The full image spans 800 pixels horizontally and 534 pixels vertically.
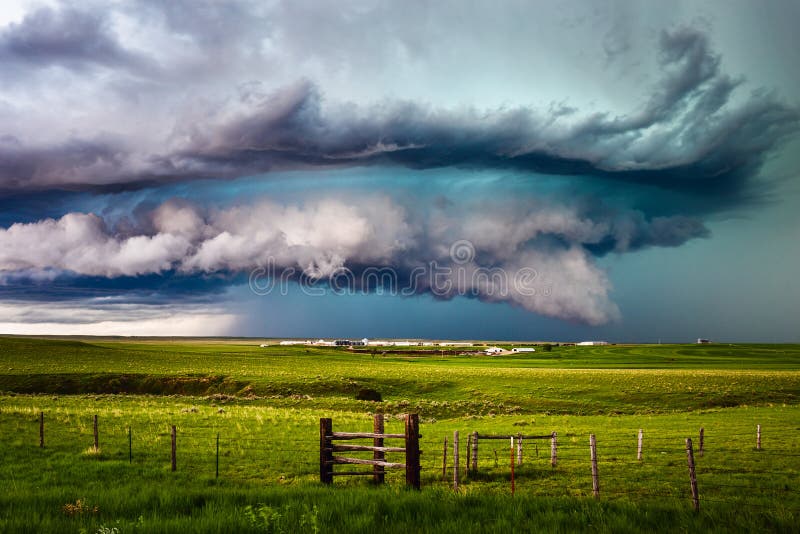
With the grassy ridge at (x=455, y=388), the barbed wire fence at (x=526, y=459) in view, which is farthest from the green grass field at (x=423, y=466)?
the grassy ridge at (x=455, y=388)

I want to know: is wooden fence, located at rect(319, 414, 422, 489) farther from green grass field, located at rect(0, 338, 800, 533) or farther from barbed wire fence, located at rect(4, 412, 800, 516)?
barbed wire fence, located at rect(4, 412, 800, 516)

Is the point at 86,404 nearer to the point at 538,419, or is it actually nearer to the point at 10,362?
the point at 538,419

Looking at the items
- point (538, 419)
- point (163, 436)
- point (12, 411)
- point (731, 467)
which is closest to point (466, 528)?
point (731, 467)

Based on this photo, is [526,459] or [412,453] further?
[526,459]

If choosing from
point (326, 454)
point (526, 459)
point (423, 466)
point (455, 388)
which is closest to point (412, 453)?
point (326, 454)

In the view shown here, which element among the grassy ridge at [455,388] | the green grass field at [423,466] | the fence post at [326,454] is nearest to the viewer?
the green grass field at [423,466]

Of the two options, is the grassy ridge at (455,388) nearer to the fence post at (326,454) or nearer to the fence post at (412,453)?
the fence post at (326,454)

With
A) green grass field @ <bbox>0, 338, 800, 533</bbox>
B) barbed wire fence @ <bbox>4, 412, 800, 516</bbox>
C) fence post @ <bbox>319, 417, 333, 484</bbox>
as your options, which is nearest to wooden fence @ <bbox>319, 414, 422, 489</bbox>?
fence post @ <bbox>319, 417, 333, 484</bbox>

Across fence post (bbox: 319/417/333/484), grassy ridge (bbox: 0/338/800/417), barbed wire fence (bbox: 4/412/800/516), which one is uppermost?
fence post (bbox: 319/417/333/484)

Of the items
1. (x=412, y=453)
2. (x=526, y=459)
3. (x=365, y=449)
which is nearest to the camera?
(x=412, y=453)

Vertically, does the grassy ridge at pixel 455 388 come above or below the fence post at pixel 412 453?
below

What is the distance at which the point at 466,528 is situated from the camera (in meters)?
11.0

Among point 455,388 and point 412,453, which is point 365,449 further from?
point 455,388

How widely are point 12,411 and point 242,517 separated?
3739 cm
